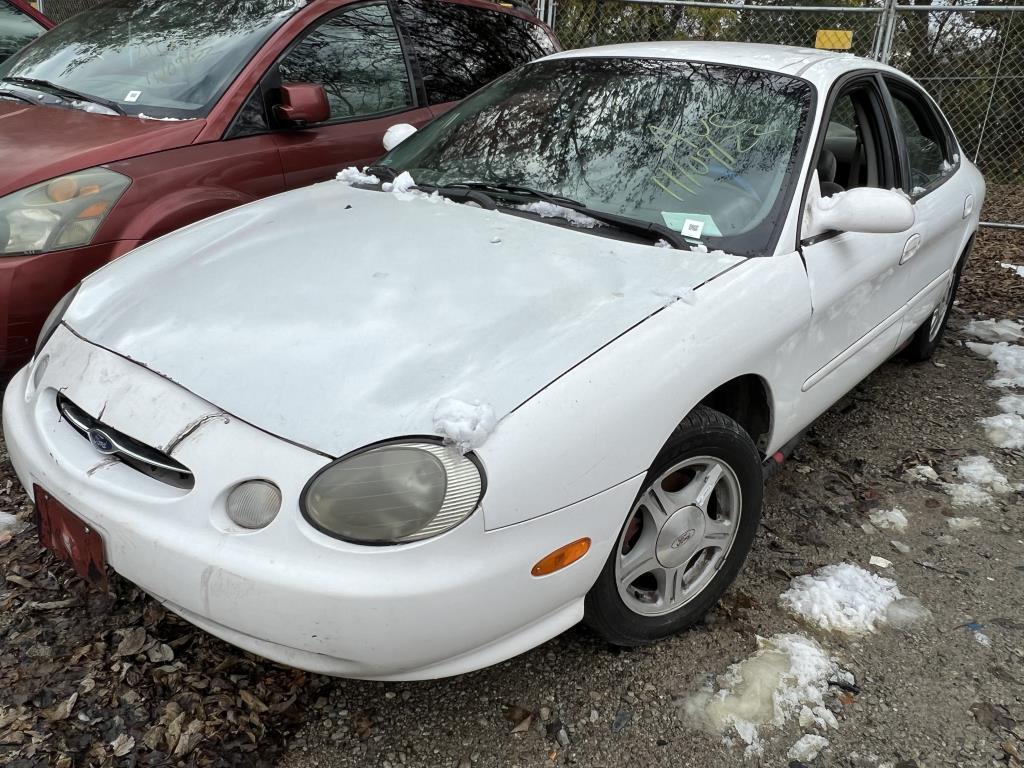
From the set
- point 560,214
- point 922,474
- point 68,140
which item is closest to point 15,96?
point 68,140

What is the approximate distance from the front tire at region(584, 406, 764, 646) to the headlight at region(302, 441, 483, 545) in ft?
1.59

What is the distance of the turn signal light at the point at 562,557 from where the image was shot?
5.94 ft

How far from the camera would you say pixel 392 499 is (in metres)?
1.69

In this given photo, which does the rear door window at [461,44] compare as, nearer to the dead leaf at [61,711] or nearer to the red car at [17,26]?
the red car at [17,26]

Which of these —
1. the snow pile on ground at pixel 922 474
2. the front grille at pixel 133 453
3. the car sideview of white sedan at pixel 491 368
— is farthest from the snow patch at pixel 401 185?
the snow pile on ground at pixel 922 474

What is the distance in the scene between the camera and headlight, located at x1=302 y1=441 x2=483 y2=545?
1688 mm

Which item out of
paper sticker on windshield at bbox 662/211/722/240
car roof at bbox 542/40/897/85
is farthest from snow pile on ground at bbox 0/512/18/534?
car roof at bbox 542/40/897/85

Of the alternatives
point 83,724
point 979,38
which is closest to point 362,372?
point 83,724

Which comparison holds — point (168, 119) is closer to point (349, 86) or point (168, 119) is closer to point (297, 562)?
point (349, 86)

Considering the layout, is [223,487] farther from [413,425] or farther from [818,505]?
[818,505]

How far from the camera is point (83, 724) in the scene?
204 centimetres

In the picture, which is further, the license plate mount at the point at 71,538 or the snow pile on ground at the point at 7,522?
the snow pile on ground at the point at 7,522

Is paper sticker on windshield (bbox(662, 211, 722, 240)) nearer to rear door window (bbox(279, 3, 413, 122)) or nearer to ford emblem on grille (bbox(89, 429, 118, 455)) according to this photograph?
ford emblem on grille (bbox(89, 429, 118, 455))

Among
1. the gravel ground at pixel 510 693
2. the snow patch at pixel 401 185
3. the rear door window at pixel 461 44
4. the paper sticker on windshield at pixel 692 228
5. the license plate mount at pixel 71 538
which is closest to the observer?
the license plate mount at pixel 71 538
